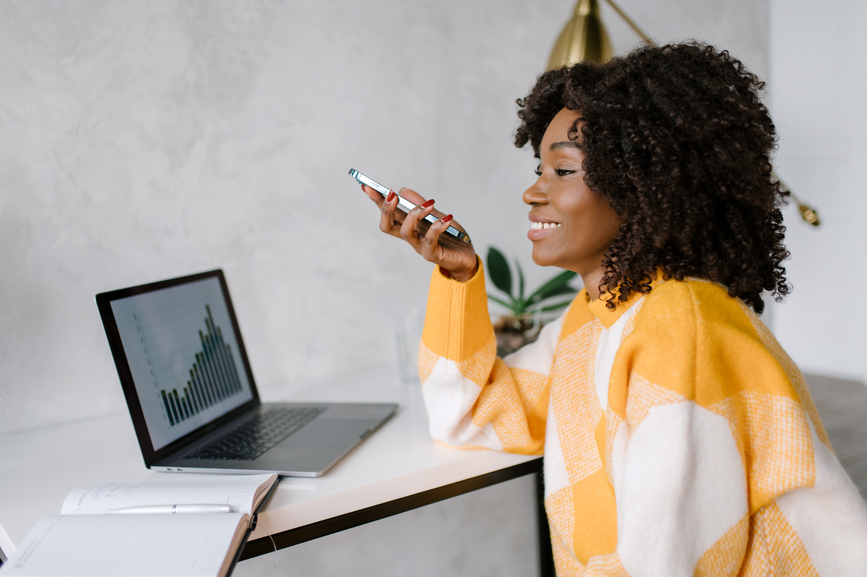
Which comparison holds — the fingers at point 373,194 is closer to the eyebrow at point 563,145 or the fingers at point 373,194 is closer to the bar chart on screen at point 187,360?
the eyebrow at point 563,145

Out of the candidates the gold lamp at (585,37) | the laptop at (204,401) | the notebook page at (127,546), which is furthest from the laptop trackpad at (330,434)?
the gold lamp at (585,37)

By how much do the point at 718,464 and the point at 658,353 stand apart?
0.12 meters

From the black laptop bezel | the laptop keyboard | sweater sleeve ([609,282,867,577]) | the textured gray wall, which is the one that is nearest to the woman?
sweater sleeve ([609,282,867,577])

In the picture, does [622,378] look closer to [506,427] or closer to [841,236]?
[506,427]

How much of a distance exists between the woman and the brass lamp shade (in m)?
0.57

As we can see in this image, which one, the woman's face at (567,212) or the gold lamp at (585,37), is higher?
the gold lamp at (585,37)

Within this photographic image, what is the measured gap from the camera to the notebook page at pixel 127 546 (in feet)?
1.90

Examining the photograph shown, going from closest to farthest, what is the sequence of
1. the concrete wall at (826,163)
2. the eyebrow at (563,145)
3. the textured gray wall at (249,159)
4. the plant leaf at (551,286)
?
the eyebrow at (563,145)
the textured gray wall at (249,159)
the plant leaf at (551,286)
the concrete wall at (826,163)

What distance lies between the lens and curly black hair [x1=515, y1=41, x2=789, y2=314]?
69cm

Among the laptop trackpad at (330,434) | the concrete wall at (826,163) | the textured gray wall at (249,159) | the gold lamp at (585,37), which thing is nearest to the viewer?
the laptop trackpad at (330,434)

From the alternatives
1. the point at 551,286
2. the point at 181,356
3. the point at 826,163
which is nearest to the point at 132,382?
the point at 181,356

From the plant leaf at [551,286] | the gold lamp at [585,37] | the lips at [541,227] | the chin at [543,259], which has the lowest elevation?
the plant leaf at [551,286]

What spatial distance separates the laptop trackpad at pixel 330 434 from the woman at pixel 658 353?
A: 130 millimetres

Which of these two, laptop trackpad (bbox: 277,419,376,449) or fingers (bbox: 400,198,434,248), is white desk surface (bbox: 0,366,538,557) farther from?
fingers (bbox: 400,198,434,248)
